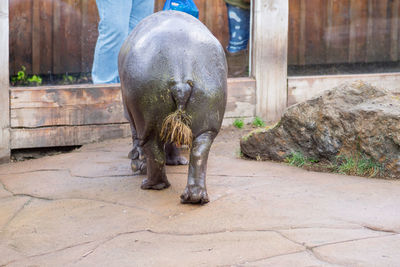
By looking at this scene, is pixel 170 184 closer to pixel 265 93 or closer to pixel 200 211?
pixel 200 211

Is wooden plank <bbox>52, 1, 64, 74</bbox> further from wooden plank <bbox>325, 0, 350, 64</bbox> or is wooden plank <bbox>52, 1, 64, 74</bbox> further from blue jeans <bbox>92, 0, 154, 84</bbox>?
A: wooden plank <bbox>325, 0, 350, 64</bbox>

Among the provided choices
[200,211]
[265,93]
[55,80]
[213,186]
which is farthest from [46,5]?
[200,211]

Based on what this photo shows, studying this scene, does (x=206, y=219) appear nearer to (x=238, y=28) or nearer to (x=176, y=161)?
(x=176, y=161)

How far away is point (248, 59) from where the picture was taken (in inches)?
263

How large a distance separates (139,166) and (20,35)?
1.92 meters

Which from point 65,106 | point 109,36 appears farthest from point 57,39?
point 65,106

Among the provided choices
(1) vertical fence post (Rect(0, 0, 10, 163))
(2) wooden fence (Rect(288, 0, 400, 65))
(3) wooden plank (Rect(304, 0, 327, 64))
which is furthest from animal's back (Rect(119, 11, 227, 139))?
(3) wooden plank (Rect(304, 0, 327, 64))

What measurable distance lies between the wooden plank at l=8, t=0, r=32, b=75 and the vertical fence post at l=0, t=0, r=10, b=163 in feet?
0.64

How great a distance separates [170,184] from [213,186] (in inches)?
11.6

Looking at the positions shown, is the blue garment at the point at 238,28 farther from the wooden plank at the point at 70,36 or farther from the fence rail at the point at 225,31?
the wooden plank at the point at 70,36

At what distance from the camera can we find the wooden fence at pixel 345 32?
23.1 feet

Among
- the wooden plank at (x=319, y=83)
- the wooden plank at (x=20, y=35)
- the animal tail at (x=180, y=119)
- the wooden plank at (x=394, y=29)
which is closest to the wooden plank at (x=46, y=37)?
the wooden plank at (x=20, y=35)

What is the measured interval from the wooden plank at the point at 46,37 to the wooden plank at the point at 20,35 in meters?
0.11

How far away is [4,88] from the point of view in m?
Answer: 5.54
